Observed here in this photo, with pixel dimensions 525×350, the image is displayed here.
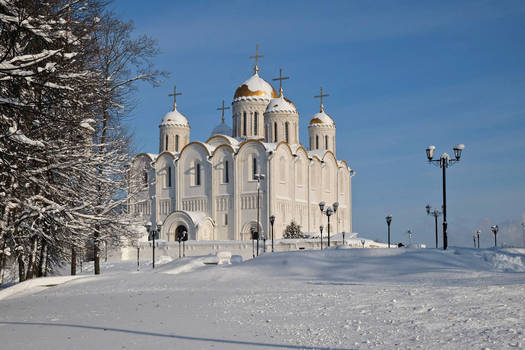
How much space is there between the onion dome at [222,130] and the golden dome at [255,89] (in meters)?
6.53

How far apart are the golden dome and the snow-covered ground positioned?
1587 inches

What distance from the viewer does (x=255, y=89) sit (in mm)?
56281

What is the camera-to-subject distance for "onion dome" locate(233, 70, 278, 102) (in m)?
56.0

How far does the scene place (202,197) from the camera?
53.3 meters

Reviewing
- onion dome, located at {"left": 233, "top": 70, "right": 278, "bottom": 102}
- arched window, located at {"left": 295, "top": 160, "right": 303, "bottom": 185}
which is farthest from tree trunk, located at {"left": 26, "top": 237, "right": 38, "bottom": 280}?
onion dome, located at {"left": 233, "top": 70, "right": 278, "bottom": 102}

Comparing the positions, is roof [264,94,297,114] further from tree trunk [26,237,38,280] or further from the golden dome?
tree trunk [26,237,38,280]

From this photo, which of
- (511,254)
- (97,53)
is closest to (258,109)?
(511,254)

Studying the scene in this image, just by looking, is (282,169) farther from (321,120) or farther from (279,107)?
(321,120)

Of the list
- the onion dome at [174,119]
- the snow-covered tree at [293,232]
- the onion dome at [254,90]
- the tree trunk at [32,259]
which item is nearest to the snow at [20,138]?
the tree trunk at [32,259]

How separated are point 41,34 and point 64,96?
1.50 metres

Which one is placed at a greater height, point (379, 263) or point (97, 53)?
point (97, 53)

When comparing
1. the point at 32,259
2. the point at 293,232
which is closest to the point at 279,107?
the point at 293,232

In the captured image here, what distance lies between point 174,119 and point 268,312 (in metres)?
49.8

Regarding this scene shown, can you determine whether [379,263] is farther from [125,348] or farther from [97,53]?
Answer: [125,348]
